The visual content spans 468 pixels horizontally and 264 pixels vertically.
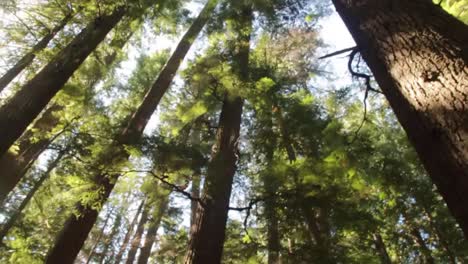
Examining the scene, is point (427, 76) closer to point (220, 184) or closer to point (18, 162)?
point (220, 184)

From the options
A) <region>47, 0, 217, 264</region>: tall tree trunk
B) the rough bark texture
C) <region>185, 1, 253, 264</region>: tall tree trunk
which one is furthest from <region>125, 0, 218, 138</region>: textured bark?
the rough bark texture

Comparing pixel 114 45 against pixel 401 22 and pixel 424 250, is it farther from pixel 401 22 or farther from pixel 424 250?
pixel 424 250

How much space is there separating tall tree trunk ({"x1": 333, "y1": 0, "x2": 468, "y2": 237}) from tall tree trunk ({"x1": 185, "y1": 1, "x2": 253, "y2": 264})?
3681 mm

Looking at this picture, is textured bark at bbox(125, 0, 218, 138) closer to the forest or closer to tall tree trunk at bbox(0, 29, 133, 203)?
the forest

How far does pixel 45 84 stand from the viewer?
18.7ft

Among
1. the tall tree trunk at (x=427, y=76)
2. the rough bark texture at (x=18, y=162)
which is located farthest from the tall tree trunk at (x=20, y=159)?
the tall tree trunk at (x=427, y=76)

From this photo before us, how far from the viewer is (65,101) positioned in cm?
738

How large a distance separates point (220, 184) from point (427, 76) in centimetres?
427

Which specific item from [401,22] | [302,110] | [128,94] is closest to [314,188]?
[302,110]

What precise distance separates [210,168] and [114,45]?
4254mm

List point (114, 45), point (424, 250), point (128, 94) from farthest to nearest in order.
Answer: point (128, 94)
point (424, 250)
point (114, 45)

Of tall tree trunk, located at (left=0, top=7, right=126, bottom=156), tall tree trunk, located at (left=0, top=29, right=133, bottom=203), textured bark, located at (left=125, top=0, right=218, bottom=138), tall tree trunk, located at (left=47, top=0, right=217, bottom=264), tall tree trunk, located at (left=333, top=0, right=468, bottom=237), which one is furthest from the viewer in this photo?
tall tree trunk, located at (left=0, top=29, right=133, bottom=203)

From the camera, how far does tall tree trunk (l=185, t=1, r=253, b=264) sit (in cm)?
515

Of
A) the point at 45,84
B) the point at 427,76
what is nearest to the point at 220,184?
the point at 45,84
